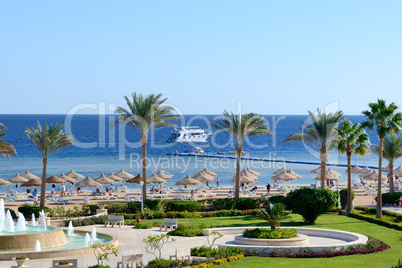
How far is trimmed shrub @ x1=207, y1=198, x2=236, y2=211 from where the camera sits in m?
40.7

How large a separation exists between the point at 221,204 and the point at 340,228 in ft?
34.5

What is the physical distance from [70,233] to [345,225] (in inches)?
630

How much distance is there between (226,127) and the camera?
144 ft

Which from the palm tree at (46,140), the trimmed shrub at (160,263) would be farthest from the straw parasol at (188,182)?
the trimmed shrub at (160,263)

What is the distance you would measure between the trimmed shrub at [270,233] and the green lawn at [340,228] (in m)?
2.71

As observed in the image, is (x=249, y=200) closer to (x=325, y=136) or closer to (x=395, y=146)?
(x=325, y=136)

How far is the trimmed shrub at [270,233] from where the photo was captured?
85.7ft

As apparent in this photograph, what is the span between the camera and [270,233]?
26.3m

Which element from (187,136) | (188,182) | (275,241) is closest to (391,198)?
(188,182)

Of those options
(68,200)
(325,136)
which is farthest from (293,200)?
(68,200)

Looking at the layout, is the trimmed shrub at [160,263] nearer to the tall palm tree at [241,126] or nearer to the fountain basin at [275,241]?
the fountain basin at [275,241]

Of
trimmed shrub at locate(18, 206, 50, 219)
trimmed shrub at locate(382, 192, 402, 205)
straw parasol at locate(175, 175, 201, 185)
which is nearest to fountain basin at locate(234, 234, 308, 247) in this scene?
trimmed shrub at locate(18, 206, 50, 219)

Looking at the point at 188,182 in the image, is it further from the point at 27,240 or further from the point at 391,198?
the point at 27,240

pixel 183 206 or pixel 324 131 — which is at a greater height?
pixel 324 131
